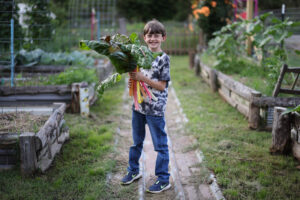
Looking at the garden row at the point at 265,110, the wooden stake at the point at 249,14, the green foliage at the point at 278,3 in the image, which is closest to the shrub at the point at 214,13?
the wooden stake at the point at 249,14

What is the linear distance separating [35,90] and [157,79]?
129 inches

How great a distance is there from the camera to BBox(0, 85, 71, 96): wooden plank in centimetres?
542

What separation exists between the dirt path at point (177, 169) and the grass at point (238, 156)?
0.43 feet

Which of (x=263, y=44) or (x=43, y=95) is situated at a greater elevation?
(x=263, y=44)

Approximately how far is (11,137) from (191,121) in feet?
10.4

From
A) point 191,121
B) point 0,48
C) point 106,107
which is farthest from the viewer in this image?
point 0,48

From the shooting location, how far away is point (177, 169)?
3682 mm

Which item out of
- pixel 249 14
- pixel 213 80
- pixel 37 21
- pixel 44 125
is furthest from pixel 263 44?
pixel 37 21

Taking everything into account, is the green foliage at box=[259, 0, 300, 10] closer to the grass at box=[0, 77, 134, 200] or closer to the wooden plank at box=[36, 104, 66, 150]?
the grass at box=[0, 77, 134, 200]

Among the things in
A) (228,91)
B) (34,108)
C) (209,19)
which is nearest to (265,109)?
(228,91)

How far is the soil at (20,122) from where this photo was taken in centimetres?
369

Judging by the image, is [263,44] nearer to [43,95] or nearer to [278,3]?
[43,95]

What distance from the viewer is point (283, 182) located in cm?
327

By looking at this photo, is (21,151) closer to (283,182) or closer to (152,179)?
(152,179)
